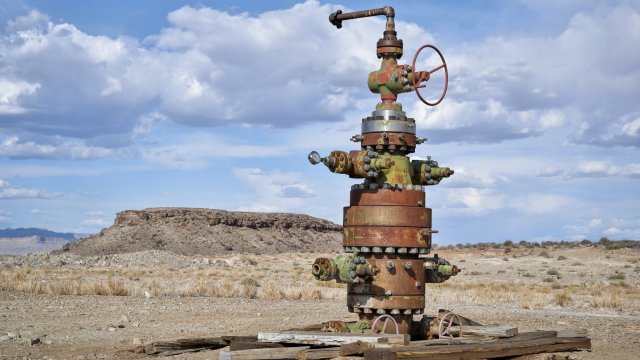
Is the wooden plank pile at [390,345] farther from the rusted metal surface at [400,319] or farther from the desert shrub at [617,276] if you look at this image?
the desert shrub at [617,276]

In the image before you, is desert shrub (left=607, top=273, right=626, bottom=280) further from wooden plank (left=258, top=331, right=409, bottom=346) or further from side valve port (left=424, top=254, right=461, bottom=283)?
wooden plank (left=258, top=331, right=409, bottom=346)

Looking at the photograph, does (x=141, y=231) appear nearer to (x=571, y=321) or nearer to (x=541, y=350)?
(x=571, y=321)

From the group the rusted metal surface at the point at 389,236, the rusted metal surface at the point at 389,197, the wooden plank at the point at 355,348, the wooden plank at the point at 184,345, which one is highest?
the rusted metal surface at the point at 389,197

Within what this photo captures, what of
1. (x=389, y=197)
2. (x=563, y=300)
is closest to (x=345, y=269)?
(x=389, y=197)

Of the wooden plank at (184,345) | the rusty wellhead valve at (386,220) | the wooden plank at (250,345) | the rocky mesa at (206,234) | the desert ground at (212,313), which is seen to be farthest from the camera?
the rocky mesa at (206,234)

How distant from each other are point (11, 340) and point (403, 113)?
7335 millimetres

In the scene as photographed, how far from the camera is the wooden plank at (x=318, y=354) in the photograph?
31.3ft

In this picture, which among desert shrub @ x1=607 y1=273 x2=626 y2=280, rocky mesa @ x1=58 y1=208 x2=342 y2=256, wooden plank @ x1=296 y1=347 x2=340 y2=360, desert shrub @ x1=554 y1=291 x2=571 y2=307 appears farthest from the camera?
rocky mesa @ x1=58 y1=208 x2=342 y2=256

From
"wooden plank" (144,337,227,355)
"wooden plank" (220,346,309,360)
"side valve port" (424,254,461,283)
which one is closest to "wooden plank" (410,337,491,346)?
"side valve port" (424,254,461,283)

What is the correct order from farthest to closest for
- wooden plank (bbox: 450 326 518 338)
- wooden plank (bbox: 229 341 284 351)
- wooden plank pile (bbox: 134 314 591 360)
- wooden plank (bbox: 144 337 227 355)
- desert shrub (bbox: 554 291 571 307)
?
desert shrub (bbox: 554 291 571 307), wooden plank (bbox: 144 337 227 355), wooden plank (bbox: 450 326 518 338), wooden plank (bbox: 229 341 284 351), wooden plank pile (bbox: 134 314 591 360)

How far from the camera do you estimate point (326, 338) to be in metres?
10.0

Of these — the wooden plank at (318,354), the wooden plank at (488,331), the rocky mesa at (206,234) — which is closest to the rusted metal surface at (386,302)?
the wooden plank at (488,331)

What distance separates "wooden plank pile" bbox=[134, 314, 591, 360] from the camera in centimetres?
→ 943

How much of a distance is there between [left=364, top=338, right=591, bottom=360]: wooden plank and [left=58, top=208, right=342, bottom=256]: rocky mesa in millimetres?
55959
